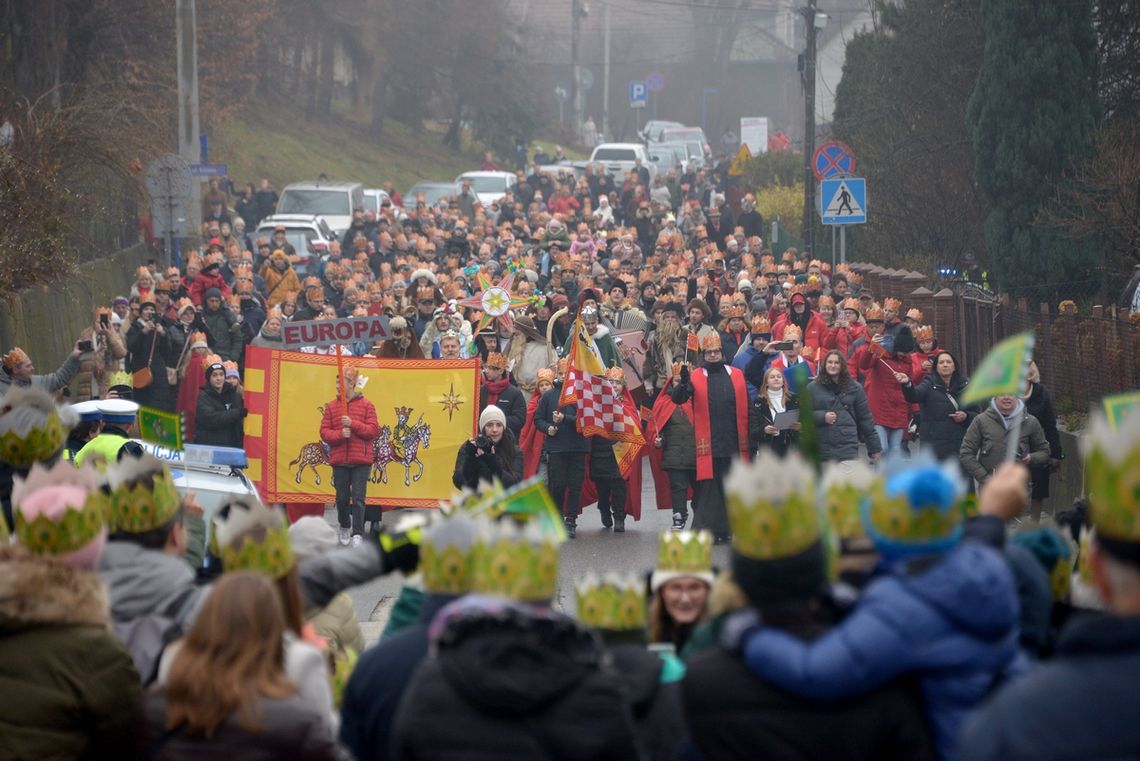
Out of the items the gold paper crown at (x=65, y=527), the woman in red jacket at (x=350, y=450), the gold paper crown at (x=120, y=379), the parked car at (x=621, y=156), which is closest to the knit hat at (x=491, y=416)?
the woman in red jacket at (x=350, y=450)

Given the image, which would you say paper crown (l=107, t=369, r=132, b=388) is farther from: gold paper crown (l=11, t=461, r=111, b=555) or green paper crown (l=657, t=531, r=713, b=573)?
gold paper crown (l=11, t=461, r=111, b=555)

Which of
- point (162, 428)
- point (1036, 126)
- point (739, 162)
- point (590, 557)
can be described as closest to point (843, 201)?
point (1036, 126)

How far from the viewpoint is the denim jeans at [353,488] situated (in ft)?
48.8

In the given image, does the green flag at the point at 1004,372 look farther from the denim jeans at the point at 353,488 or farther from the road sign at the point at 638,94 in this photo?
the road sign at the point at 638,94

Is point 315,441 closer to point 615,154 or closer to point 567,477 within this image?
point 567,477

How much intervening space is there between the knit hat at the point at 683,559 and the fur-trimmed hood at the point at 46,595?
1.61m

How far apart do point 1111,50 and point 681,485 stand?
13115 millimetres

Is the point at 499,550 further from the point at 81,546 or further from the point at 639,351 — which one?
the point at 639,351

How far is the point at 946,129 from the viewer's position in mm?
29203

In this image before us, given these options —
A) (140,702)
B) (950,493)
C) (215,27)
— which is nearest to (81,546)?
(140,702)

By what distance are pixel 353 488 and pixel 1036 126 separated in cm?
1177

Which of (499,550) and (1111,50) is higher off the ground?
(1111,50)

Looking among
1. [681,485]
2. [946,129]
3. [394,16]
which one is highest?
[394,16]

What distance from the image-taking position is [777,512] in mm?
3768
